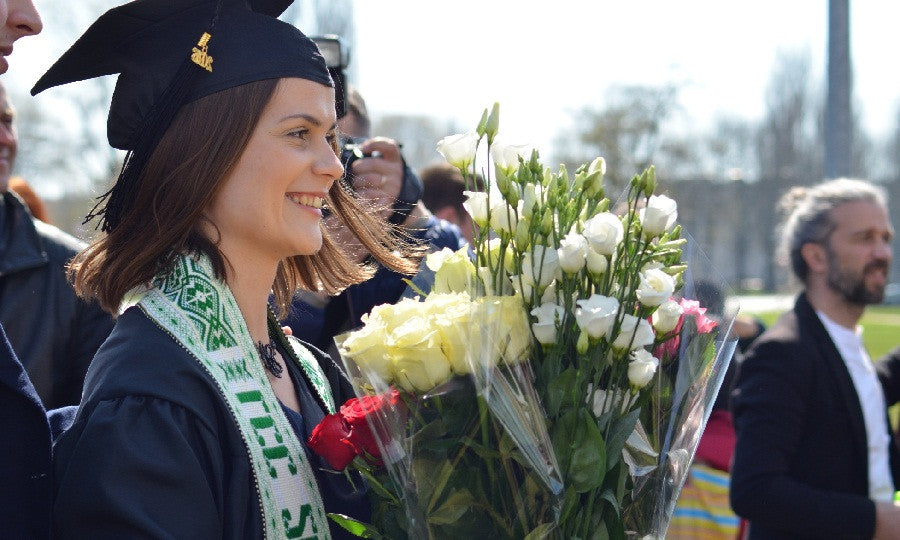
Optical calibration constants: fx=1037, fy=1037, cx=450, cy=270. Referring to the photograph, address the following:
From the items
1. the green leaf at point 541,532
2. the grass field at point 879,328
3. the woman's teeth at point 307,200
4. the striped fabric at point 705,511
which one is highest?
the woman's teeth at point 307,200

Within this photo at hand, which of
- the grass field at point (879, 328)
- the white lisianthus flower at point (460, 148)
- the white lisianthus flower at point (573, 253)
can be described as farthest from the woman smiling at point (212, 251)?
the grass field at point (879, 328)

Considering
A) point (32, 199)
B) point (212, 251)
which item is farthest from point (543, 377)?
point (32, 199)

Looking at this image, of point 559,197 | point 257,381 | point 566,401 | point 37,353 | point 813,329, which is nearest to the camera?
point 566,401

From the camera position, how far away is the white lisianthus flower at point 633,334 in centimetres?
163

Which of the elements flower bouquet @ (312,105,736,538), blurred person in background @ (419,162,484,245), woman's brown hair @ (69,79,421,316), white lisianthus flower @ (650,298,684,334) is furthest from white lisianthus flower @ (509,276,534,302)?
blurred person in background @ (419,162,484,245)

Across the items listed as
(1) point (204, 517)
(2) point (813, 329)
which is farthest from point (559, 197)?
(2) point (813, 329)

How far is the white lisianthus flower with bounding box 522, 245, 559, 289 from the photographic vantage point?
5.49 ft

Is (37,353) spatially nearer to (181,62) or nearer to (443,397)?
(181,62)

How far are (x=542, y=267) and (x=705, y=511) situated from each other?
321cm

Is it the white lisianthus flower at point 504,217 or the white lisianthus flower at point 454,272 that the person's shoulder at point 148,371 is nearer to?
the white lisianthus flower at point 454,272

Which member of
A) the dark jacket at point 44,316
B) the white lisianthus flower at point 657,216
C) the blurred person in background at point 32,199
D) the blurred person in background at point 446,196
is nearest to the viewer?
the white lisianthus flower at point 657,216

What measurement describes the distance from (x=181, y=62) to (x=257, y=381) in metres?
0.64

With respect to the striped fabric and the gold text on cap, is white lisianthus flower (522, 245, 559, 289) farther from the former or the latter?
the striped fabric

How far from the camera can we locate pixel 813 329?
365cm
